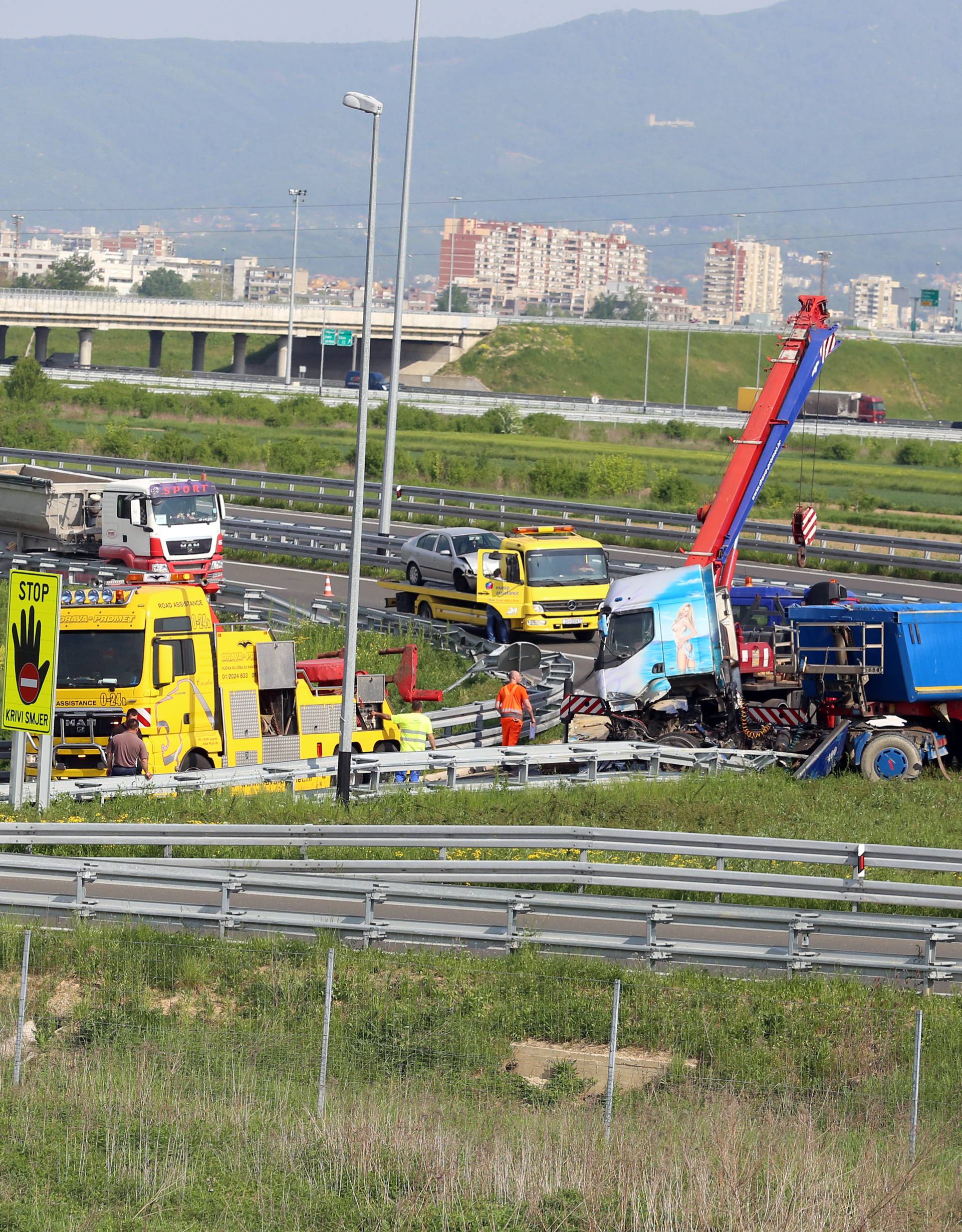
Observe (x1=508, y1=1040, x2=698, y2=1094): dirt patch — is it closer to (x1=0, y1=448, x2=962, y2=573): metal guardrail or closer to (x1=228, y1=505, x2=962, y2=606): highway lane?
(x1=228, y1=505, x2=962, y2=606): highway lane

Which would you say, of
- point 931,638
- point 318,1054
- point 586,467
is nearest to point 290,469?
point 586,467

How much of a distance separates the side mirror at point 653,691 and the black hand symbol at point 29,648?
887 cm

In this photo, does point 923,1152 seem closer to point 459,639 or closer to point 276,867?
point 276,867

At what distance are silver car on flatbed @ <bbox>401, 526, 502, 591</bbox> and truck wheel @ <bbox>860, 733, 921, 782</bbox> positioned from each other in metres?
11.5

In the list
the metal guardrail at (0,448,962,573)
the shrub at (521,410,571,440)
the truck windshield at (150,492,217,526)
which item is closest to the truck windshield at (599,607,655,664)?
the truck windshield at (150,492,217,526)

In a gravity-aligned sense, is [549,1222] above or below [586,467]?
below

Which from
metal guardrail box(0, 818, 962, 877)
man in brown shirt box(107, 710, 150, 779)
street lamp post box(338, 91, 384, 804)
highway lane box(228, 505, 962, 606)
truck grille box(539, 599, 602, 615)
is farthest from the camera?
highway lane box(228, 505, 962, 606)

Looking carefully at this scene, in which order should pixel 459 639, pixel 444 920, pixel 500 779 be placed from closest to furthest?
pixel 444 920
pixel 500 779
pixel 459 639

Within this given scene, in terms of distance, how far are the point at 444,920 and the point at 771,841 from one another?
3.43 metres

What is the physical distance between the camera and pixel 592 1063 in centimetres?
1158

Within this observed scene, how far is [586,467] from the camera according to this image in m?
65.2

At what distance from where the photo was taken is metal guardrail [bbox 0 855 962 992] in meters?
12.8

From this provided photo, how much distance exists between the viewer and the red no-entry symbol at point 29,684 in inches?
650

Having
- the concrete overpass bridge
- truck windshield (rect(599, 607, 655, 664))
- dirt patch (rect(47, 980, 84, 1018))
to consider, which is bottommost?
dirt patch (rect(47, 980, 84, 1018))
